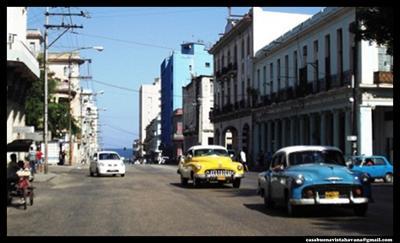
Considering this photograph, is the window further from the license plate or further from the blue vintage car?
the license plate

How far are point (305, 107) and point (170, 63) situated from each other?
248 feet

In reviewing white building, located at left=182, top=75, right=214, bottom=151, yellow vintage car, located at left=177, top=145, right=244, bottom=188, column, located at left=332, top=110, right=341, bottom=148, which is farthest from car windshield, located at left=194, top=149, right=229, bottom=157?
white building, located at left=182, top=75, right=214, bottom=151

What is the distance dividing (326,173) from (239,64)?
61.6m

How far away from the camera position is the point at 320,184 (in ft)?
49.0

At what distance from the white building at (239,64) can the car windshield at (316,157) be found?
52.4 meters

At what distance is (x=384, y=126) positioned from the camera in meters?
→ 47.8

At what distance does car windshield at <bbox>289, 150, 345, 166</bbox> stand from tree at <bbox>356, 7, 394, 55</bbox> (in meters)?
5.18

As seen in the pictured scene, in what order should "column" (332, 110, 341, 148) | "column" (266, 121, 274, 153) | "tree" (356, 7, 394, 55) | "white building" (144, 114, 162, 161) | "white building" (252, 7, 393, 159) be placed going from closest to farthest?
"tree" (356, 7, 394, 55), "white building" (252, 7, 393, 159), "column" (332, 110, 341, 148), "column" (266, 121, 274, 153), "white building" (144, 114, 162, 161)

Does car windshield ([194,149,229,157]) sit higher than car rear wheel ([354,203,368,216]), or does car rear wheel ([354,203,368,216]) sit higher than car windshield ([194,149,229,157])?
car windshield ([194,149,229,157])

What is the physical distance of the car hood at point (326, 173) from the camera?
15.0 meters

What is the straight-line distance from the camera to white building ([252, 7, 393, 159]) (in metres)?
44.8

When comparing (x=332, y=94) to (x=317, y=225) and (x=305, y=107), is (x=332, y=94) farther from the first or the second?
(x=317, y=225)

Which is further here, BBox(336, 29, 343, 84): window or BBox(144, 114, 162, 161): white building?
BBox(144, 114, 162, 161): white building
